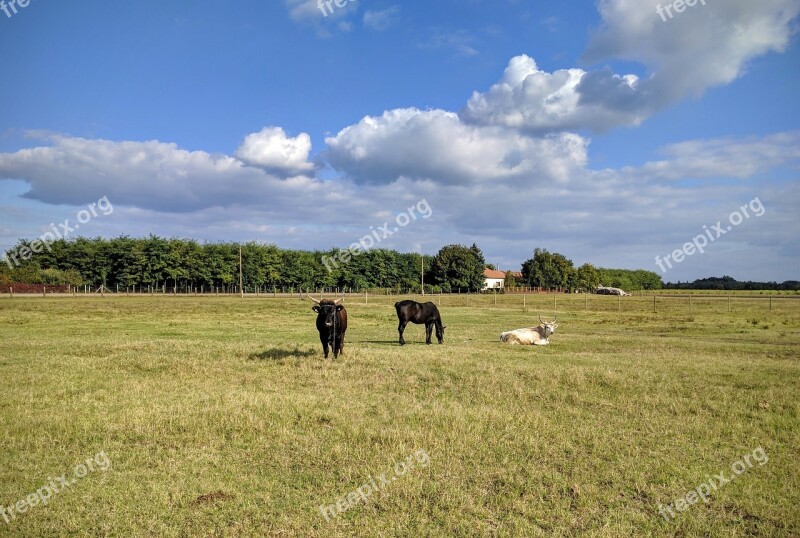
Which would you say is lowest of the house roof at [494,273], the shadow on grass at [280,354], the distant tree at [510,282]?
the shadow on grass at [280,354]

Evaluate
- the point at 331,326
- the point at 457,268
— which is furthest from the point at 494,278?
the point at 331,326

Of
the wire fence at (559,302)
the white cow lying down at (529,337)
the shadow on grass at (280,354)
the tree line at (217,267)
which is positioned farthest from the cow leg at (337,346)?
the tree line at (217,267)

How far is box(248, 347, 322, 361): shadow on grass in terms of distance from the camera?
50.7 ft

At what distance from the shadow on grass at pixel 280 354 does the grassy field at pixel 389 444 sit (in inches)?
3.9

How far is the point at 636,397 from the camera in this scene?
11586 mm

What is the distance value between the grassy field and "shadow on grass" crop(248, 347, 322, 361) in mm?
99

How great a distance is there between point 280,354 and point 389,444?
336 inches

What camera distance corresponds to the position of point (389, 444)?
27.4ft

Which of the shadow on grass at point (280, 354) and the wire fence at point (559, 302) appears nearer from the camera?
the shadow on grass at point (280, 354)

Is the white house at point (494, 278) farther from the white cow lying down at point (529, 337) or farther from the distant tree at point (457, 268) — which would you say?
the white cow lying down at point (529, 337)

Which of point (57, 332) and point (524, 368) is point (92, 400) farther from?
point (57, 332)

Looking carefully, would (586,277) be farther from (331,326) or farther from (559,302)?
(331,326)

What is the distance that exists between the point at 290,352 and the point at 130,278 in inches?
3057

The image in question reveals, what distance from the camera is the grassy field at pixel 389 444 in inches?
235
